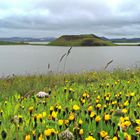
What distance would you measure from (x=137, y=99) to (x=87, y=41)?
12801cm

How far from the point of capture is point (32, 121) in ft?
13.2

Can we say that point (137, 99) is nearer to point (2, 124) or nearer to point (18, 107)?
point (18, 107)

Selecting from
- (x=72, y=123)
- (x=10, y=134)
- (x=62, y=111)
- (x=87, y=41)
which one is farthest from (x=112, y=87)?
(x=87, y=41)

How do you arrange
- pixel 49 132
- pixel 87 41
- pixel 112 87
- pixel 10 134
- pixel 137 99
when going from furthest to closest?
pixel 87 41 < pixel 112 87 < pixel 137 99 < pixel 10 134 < pixel 49 132

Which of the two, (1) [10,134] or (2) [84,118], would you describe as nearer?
(1) [10,134]

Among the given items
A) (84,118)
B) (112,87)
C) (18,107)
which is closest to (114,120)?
(84,118)

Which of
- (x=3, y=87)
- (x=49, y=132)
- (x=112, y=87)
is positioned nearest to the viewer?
(x=49, y=132)

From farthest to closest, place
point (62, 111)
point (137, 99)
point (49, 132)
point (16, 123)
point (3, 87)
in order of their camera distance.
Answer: point (3, 87)
point (137, 99)
point (62, 111)
point (16, 123)
point (49, 132)

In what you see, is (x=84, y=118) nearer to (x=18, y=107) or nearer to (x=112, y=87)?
(x=18, y=107)

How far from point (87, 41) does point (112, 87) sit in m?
126

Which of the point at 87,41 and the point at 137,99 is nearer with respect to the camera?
the point at 137,99

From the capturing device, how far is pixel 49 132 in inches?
126

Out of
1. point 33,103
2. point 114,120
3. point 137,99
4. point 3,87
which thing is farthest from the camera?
point 3,87

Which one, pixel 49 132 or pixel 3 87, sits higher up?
pixel 49 132
